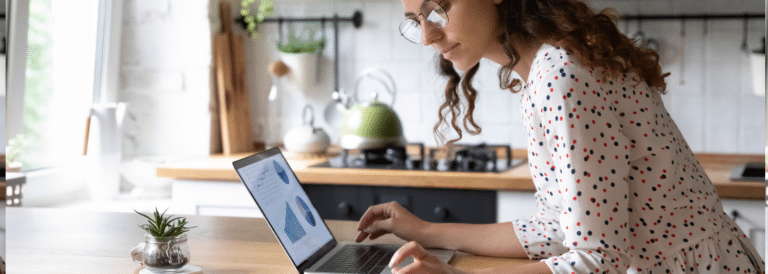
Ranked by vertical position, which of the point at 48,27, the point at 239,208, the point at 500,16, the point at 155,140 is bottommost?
the point at 239,208

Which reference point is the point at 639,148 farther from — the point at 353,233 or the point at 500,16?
the point at 353,233

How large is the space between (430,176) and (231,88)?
111 cm

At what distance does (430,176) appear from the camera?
2191 millimetres

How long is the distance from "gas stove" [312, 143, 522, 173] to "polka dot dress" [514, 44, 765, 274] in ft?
3.99

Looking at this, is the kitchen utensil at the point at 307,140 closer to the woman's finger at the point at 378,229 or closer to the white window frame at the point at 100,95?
the white window frame at the point at 100,95

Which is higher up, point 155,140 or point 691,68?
point 691,68

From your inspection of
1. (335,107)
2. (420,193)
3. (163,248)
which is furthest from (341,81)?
(163,248)

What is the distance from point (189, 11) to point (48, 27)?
552 millimetres

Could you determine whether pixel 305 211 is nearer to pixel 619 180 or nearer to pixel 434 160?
pixel 619 180

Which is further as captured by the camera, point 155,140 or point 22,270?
point 155,140

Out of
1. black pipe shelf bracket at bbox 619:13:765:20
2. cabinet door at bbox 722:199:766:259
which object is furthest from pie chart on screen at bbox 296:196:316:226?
black pipe shelf bracket at bbox 619:13:765:20

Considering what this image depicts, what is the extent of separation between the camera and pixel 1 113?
0.31m

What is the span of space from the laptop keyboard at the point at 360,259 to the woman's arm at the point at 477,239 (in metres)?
0.08

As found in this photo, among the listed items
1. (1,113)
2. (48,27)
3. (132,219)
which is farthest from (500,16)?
(48,27)
